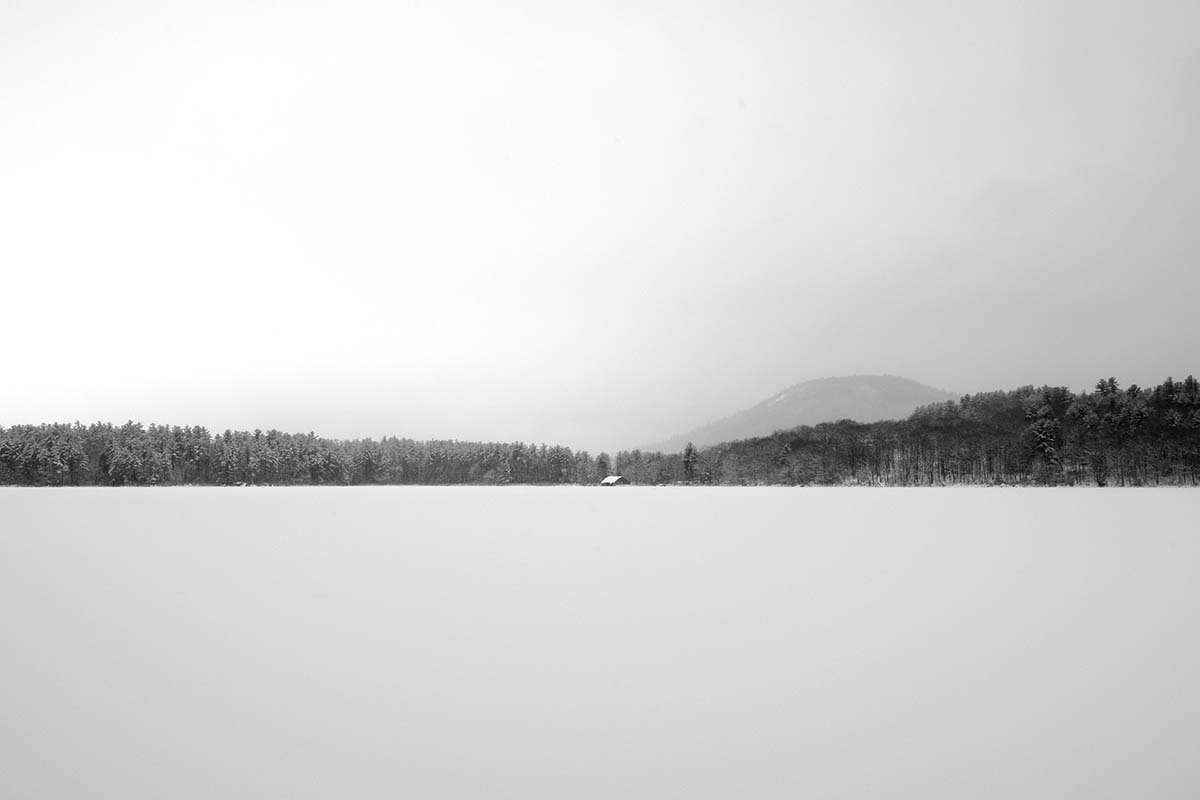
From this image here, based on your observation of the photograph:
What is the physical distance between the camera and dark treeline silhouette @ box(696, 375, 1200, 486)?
80.2 metres

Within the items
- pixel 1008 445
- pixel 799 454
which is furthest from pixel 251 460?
pixel 1008 445

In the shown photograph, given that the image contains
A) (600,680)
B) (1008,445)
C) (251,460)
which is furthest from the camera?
(251,460)

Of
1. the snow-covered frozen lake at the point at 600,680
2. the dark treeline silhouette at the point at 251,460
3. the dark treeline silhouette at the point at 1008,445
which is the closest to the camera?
the snow-covered frozen lake at the point at 600,680

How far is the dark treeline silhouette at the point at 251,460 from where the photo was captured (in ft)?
333

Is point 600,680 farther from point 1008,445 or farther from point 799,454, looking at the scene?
point 799,454

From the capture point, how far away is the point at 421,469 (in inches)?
5930

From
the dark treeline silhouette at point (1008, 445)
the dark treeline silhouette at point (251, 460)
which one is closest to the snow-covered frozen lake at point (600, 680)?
the dark treeline silhouette at point (1008, 445)

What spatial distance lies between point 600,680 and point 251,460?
446ft

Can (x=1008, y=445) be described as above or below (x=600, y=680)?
above

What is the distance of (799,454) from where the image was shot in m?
117

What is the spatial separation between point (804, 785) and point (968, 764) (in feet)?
4.31

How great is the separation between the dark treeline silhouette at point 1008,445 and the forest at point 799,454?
0.65ft

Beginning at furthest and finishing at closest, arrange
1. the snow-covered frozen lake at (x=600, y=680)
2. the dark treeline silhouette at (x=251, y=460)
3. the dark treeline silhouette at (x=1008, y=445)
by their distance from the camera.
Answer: the dark treeline silhouette at (x=251, y=460) → the dark treeline silhouette at (x=1008, y=445) → the snow-covered frozen lake at (x=600, y=680)

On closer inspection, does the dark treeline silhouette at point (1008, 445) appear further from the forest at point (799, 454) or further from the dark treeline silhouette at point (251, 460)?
the dark treeline silhouette at point (251, 460)
